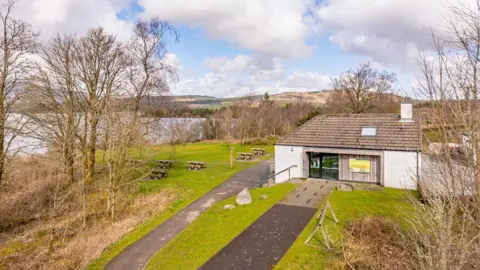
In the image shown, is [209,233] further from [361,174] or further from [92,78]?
[92,78]

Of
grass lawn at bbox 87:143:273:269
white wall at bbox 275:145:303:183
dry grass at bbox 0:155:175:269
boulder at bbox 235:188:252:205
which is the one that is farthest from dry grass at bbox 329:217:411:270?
dry grass at bbox 0:155:175:269

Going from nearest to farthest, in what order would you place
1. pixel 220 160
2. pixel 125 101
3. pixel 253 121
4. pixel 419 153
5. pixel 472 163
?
pixel 472 163
pixel 419 153
pixel 125 101
pixel 220 160
pixel 253 121

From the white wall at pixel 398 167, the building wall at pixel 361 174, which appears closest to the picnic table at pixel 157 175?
the building wall at pixel 361 174

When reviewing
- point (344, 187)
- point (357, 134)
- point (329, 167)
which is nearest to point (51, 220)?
point (344, 187)

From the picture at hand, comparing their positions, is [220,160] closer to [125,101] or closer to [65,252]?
[125,101]

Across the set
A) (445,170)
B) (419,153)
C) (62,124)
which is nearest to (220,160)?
(62,124)

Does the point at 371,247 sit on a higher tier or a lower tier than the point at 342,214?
higher
